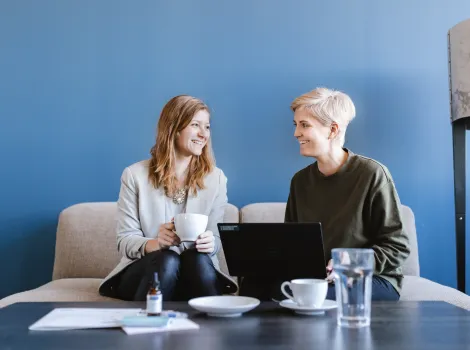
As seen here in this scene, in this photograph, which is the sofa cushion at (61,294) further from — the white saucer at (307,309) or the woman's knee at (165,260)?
the white saucer at (307,309)

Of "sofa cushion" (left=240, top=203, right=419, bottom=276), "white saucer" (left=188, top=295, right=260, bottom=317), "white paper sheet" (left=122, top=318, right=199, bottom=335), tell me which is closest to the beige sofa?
"sofa cushion" (left=240, top=203, right=419, bottom=276)

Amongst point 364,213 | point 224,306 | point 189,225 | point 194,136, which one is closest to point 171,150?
point 194,136

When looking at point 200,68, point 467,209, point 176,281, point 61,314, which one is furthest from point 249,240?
point 467,209

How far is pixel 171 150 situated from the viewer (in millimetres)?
2158

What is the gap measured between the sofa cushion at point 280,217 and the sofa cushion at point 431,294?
0.25 meters

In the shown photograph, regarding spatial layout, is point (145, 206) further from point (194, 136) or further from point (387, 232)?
point (387, 232)

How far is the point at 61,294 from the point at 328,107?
3.37 feet

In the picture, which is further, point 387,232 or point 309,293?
point 387,232

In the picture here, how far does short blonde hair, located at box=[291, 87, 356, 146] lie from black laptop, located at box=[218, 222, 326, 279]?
0.57m

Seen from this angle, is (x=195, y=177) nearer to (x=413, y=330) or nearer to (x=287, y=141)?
(x=287, y=141)

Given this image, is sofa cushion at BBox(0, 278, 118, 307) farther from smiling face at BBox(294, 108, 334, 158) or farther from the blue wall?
smiling face at BBox(294, 108, 334, 158)

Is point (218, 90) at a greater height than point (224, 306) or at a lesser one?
greater

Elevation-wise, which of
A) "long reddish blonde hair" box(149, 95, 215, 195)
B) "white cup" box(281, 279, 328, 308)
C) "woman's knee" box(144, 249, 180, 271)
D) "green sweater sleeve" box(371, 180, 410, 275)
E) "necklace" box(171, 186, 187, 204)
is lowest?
"white cup" box(281, 279, 328, 308)

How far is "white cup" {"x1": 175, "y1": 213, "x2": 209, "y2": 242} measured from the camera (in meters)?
1.60
